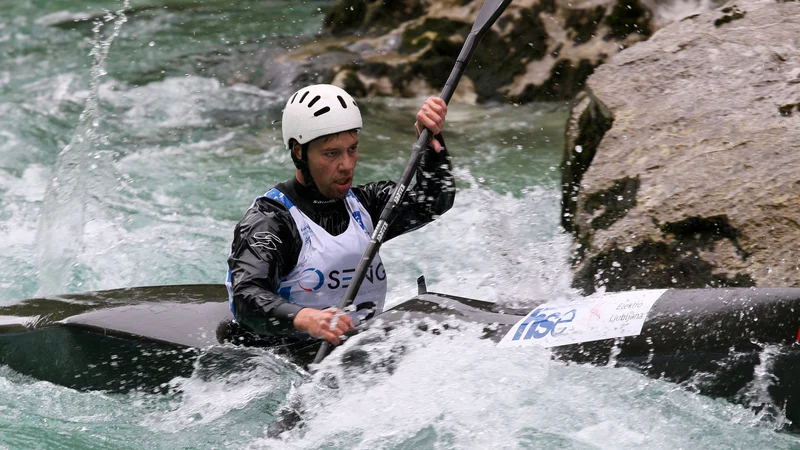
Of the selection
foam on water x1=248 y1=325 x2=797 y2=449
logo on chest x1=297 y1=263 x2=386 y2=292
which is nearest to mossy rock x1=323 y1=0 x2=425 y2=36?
logo on chest x1=297 y1=263 x2=386 y2=292

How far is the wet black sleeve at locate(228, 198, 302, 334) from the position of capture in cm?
364

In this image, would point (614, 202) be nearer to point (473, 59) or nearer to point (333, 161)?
point (333, 161)

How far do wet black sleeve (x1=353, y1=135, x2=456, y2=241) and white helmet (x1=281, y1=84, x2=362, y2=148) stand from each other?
0.44m

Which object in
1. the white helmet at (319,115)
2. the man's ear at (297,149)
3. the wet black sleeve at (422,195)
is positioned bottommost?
the wet black sleeve at (422,195)

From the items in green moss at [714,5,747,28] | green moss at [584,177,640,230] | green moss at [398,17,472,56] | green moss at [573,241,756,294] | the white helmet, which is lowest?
green moss at [573,241,756,294]

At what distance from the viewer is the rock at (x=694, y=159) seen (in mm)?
4504

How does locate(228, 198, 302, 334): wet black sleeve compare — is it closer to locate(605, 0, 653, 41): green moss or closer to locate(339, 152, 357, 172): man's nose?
locate(339, 152, 357, 172): man's nose

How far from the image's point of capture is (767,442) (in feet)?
11.8

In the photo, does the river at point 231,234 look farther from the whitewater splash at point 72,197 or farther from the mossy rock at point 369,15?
the mossy rock at point 369,15

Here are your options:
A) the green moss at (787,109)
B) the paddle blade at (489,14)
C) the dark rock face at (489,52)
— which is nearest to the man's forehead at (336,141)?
the paddle blade at (489,14)

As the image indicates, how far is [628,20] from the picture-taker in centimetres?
892

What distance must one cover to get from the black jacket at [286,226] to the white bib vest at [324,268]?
0.10 ft

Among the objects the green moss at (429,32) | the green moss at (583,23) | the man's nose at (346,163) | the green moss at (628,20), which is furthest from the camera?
the green moss at (429,32)

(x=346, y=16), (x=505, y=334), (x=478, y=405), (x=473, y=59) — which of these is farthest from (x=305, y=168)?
(x=346, y=16)
